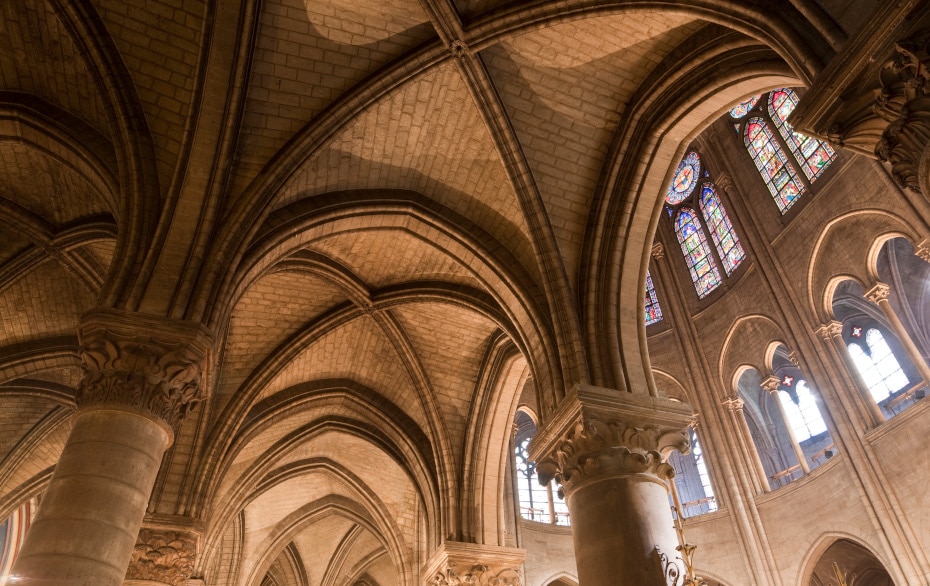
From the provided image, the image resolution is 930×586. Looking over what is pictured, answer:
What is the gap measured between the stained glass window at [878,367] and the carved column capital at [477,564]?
311 inches

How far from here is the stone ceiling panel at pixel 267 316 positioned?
36.0 ft

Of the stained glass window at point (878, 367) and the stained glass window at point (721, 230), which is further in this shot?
the stained glass window at point (721, 230)

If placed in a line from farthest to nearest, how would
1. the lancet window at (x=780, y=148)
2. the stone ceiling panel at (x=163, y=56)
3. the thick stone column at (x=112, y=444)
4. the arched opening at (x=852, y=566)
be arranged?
the lancet window at (x=780, y=148) → the arched opening at (x=852, y=566) → the stone ceiling panel at (x=163, y=56) → the thick stone column at (x=112, y=444)

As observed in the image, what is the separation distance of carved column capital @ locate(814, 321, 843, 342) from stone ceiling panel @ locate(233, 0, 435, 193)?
34.8ft

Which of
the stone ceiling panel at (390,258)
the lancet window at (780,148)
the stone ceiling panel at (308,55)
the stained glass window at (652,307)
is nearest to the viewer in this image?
the stone ceiling panel at (308,55)

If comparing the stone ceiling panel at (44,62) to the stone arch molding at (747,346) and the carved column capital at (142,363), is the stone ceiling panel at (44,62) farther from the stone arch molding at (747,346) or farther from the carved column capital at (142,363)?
the stone arch molding at (747,346)

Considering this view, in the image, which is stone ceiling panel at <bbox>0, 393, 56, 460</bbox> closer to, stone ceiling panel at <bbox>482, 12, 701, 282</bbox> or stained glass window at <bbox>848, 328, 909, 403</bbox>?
stone ceiling panel at <bbox>482, 12, 701, 282</bbox>

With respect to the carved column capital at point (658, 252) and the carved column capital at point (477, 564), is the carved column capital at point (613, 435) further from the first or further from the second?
the carved column capital at point (658, 252)

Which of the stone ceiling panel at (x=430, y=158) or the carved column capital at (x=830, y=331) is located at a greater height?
the carved column capital at (x=830, y=331)

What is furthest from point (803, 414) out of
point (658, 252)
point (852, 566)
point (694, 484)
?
point (658, 252)

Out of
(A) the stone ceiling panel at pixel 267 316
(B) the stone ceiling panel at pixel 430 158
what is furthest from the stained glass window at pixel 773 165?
(A) the stone ceiling panel at pixel 267 316

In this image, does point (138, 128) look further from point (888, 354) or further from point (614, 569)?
point (888, 354)

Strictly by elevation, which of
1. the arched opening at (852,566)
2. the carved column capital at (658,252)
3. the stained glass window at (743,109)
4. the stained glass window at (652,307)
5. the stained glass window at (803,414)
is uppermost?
the stained glass window at (743,109)

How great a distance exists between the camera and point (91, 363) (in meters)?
5.95
